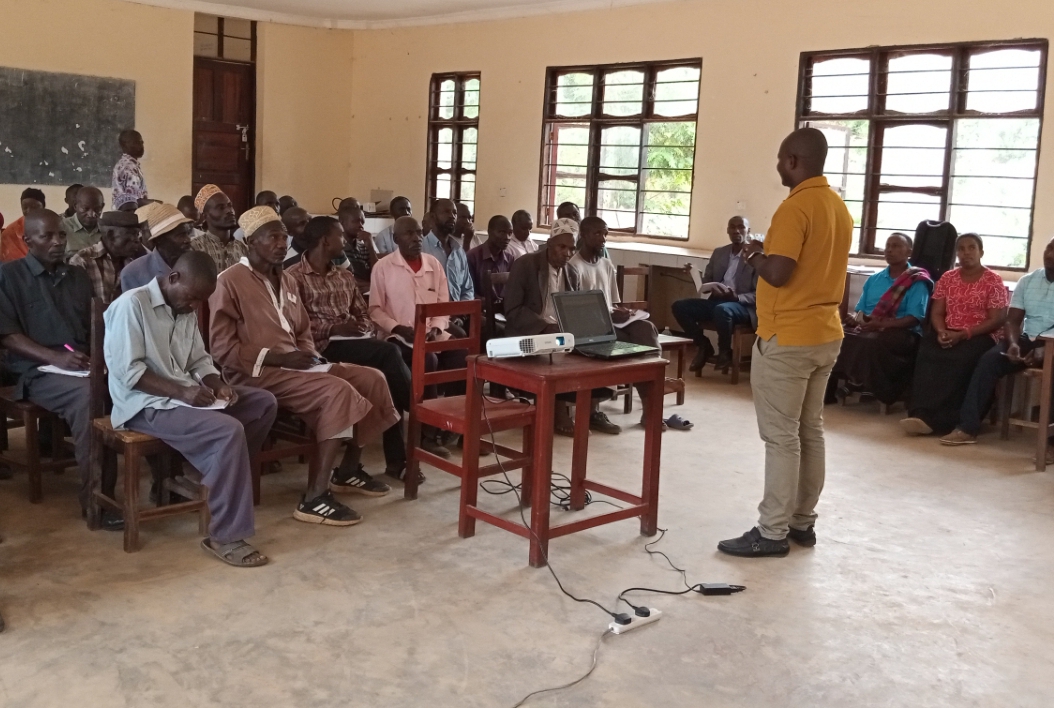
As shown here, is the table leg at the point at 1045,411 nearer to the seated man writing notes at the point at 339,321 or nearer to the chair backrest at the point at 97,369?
the seated man writing notes at the point at 339,321

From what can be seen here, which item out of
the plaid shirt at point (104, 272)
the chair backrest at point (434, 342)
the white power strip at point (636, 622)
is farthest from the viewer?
the plaid shirt at point (104, 272)

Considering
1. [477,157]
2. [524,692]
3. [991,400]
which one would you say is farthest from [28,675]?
[477,157]

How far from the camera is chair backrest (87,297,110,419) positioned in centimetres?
340

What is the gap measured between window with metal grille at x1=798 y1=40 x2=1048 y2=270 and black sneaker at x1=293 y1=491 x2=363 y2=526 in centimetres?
479

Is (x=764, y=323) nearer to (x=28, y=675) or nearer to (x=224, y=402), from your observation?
(x=224, y=402)

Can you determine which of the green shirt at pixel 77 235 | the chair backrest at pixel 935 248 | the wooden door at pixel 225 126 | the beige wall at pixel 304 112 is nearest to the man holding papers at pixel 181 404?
the green shirt at pixel 77 235

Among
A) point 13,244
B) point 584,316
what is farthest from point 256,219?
point 13,244

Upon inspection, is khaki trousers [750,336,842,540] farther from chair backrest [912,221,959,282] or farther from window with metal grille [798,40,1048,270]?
window with metal grille [798,40,1048,270]

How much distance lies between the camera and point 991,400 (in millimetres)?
5699

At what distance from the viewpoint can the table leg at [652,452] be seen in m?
3.71

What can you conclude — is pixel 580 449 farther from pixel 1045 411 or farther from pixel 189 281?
pixel 1045 411

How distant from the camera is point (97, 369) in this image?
351 cm

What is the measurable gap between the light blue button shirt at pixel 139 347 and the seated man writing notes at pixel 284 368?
1.29ft

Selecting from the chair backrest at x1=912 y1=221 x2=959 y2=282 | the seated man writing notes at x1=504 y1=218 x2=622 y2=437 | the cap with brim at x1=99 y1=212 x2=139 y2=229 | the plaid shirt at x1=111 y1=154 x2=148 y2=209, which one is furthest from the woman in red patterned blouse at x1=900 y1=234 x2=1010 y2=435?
the plaid shirt at x1=111 y1=154 x2=148 y2=209
